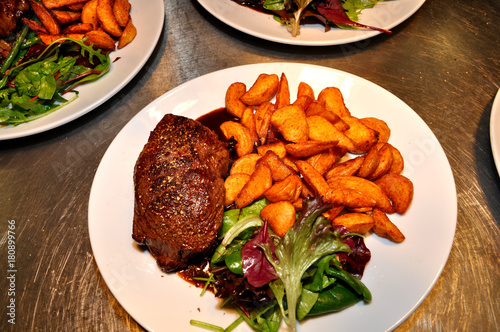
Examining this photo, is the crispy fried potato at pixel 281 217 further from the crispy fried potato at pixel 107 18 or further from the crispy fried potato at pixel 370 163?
the crispy fried potato at pixel 107 18

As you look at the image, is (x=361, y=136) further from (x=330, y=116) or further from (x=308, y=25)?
(x=308, y=25)

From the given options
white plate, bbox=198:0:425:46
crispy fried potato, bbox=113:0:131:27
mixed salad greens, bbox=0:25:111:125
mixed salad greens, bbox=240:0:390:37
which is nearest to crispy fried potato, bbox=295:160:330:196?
white plate, bbox=198:0:425:46

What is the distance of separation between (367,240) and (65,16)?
8.76ft

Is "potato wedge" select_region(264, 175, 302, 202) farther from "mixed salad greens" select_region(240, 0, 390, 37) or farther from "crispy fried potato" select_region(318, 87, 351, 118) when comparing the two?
"mixed salad greens" select_region(240, 0, 390, 37)

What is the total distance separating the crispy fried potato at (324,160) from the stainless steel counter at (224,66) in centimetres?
90

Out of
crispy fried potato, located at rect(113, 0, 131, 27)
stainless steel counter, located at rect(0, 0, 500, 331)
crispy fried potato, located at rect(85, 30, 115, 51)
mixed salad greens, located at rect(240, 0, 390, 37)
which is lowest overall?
stainless steel counter, located at rect(0, 0, 500, 331)

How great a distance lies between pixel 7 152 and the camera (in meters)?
2.63

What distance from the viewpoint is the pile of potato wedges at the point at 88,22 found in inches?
109

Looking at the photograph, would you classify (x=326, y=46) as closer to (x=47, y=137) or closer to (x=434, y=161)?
(x=434, y=161)

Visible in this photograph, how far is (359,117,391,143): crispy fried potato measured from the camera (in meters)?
2.23

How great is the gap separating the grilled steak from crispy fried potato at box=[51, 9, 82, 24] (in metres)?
1.52

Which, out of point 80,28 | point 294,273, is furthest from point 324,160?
point 80,28

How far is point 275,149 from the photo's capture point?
7.13 feet

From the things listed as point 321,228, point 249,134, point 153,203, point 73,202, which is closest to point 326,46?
point 249,134
